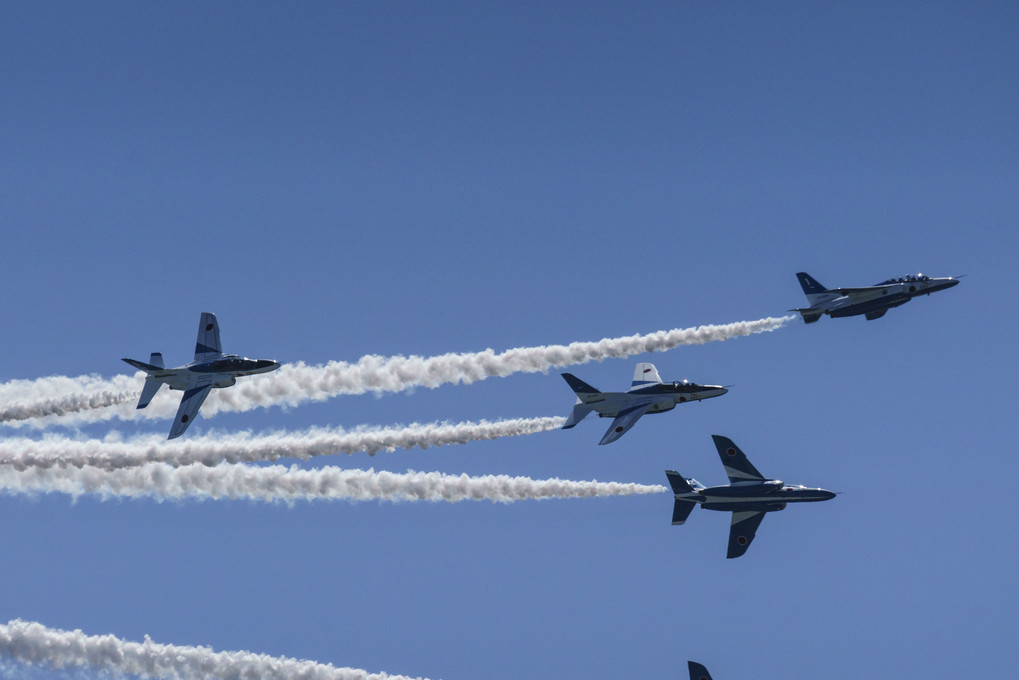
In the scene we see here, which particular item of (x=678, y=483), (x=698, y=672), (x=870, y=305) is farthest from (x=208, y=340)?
(x=870, y=305)

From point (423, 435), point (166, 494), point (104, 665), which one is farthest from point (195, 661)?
point (423, 435)

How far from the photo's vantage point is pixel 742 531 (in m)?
114

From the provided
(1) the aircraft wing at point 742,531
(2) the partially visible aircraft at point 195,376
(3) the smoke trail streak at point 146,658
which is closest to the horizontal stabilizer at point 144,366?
(2) the partially visible aircraft at point 195,376

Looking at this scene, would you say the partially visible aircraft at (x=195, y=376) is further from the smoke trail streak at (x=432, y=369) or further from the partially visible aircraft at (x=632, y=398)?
the partially visible aircraft at (x=632, y=398)

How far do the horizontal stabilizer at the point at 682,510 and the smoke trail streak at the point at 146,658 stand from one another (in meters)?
22.6

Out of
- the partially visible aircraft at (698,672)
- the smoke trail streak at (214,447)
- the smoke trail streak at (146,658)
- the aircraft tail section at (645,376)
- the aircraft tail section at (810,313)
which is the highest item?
the aircraft tail section at (810,313)

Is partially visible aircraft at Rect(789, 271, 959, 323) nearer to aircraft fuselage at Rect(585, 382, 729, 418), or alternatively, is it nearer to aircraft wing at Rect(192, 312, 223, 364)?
aircraft fuselage at Rect(585, 382, 729, 418)

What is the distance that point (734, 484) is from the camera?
11256 cm

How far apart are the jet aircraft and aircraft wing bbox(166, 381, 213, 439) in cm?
3275

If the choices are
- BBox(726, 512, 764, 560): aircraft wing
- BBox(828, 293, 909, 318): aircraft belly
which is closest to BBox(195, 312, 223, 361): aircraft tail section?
BBox(726, 512, 764, 560): aircraft wing

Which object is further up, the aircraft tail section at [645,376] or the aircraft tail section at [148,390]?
the aircraft tail section at [645,376]

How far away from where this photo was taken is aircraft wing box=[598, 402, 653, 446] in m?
109

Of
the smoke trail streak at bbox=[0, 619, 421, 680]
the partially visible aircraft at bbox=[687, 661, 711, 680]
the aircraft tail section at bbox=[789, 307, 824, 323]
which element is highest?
the aircraft tail section at bbox=[789, 307, 824, 323]

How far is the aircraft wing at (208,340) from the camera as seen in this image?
111 m
